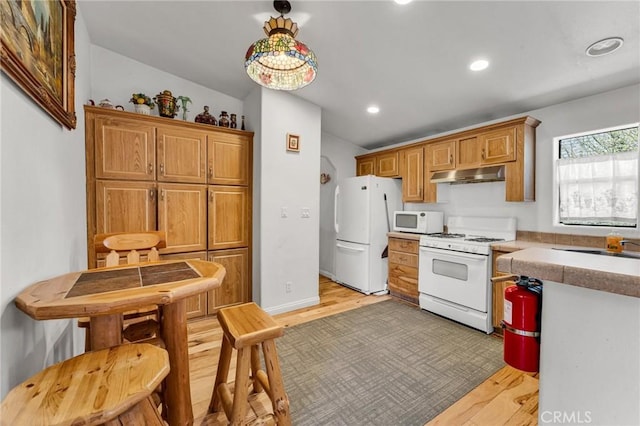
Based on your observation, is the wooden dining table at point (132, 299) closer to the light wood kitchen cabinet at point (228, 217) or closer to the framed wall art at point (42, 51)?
the framed wall art at point (42, 51)

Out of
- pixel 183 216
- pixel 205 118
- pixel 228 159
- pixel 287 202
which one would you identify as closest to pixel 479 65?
pixel 287 202

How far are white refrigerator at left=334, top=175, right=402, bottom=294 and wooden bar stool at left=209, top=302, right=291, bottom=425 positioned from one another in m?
2.45

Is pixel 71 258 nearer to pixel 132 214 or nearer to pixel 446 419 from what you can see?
pixel 132 214

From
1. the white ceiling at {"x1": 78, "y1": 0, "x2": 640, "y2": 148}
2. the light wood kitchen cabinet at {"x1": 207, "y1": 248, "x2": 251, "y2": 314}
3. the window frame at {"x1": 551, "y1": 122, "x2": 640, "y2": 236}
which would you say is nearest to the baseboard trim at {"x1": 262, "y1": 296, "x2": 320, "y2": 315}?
the light wood kitchen cabinet at {"x1": 207, "y1": 248, "x2": 251, "y2": 314}

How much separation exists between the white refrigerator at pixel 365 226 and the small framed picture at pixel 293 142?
1098 mm

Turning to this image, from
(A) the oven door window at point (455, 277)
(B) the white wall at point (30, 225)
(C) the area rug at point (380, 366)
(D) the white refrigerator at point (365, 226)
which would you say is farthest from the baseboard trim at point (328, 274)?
(B) the white wall at point (30, 225)

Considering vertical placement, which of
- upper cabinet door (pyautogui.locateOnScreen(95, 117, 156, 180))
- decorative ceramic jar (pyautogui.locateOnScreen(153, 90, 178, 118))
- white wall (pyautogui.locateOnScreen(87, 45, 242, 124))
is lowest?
upper cabinet door (pyautogui.locateOnScreen(95, 117, 156, 180))

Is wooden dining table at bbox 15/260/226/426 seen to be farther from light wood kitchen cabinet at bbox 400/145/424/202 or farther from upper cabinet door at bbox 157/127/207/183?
light wood kitchen cabinet at bbox 400/145/424/202

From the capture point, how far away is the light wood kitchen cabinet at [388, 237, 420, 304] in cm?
341

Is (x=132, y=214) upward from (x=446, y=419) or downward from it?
upward

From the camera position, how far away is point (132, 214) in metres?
2.57

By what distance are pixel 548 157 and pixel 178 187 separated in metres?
3.85

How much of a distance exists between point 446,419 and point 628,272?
4.53 ft

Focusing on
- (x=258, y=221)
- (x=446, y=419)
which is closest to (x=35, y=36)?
(x=258, y=221)
